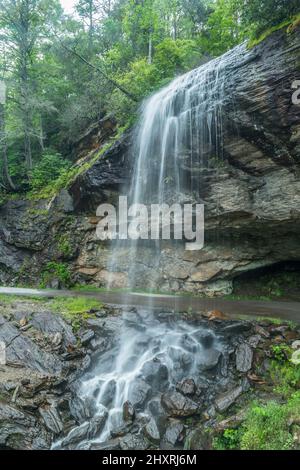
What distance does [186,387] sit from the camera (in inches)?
231

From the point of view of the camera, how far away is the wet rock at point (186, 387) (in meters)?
5.82

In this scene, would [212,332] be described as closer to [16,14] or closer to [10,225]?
[10,225]

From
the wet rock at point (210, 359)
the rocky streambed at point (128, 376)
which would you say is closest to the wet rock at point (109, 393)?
the rocky streambed at point (128, 376)

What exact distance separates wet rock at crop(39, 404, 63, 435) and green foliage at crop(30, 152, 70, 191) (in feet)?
40.6

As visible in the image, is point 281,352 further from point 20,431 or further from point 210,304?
point 20,431

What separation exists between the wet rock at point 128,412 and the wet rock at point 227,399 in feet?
4.51

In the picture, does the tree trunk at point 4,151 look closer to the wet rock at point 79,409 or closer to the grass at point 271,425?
the wet rock at point 79,409

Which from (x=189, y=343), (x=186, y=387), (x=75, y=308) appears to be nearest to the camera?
(x=186, y=387)

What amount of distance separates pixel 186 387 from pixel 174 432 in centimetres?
85

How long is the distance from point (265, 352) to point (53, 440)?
3.93m

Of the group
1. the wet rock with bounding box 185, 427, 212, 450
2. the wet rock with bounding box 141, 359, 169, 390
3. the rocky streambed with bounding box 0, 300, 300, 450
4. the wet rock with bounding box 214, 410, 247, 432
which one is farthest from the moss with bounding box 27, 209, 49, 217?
the wet rock with bounding box 214, 410, 247, 432

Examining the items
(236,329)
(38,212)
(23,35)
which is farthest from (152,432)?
(23,35)

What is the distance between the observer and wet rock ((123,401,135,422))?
5492mm
